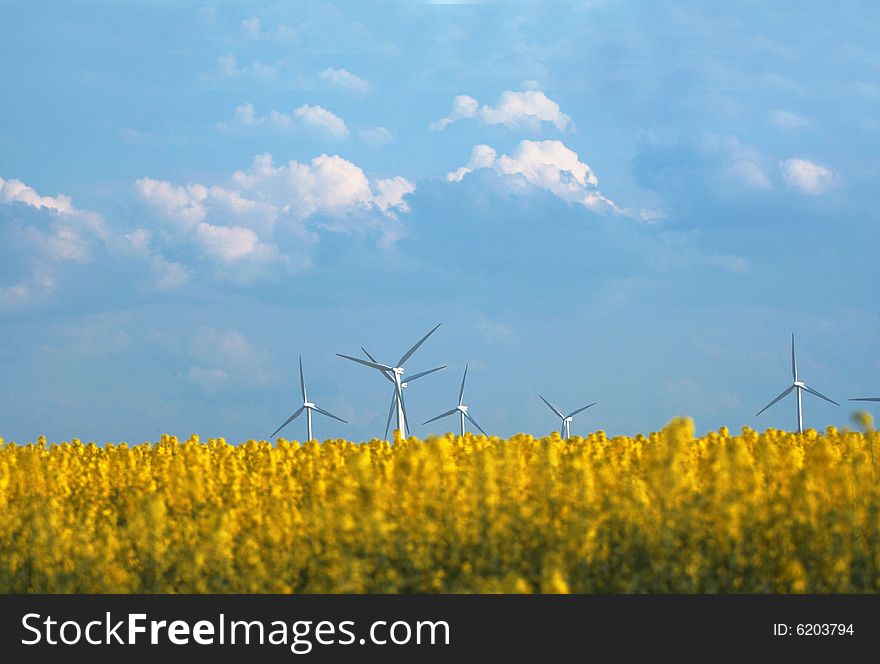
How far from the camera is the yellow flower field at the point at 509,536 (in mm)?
11477

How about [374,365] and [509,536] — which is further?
[374,365]

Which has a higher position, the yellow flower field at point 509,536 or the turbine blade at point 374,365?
the turbine blade at point 374,365

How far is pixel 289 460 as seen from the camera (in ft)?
65.6

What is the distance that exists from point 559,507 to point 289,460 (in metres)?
8.39

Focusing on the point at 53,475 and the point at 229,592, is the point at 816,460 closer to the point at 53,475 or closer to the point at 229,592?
the point at 229,592

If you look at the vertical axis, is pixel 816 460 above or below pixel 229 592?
above

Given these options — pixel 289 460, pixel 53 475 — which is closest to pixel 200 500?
pixel 289 460

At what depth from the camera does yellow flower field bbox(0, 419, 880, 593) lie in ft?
37.7

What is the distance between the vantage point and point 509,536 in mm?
12078

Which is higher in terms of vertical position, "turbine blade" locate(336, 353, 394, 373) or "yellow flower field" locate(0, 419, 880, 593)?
"turbine blade" locate(336, 353, 394, 373)
